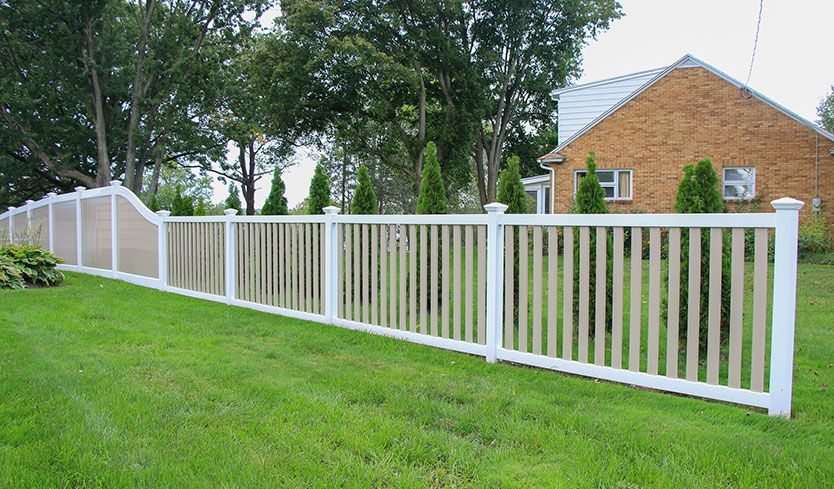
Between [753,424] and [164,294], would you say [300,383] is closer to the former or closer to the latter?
[753,424]

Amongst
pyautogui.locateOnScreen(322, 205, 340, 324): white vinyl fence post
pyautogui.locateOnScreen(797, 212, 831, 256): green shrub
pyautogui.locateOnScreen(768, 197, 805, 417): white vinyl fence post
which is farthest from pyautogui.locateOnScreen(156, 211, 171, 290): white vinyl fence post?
pyautogui.locateOnScreen(797, 212, 831, 256): green shrub

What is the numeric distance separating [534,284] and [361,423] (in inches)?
74.1

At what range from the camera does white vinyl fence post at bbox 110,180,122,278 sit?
1024 cm

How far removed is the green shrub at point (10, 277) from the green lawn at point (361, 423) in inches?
168

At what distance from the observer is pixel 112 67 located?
19297 millimetres

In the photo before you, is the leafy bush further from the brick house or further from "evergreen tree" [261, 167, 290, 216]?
the brick house

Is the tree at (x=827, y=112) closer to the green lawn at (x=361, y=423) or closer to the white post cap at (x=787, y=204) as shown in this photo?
the green lawn at (x=361, y=423)

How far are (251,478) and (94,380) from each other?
6.59ft

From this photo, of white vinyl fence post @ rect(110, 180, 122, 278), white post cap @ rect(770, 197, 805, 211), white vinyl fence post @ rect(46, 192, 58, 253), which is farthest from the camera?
white vinyl fence post @ rect(46, 192, 58, 253)

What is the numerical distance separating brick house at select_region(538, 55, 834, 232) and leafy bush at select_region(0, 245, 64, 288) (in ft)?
39.1

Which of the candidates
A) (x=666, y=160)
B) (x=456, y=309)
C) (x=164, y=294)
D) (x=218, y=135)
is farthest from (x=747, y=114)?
(x=218, y=135)

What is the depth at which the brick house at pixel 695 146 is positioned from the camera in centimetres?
1370

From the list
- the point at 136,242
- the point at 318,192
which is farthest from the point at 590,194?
the point at 136,242

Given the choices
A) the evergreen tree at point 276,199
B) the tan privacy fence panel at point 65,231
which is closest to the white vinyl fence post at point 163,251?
the evergreen tree at point 276,199
